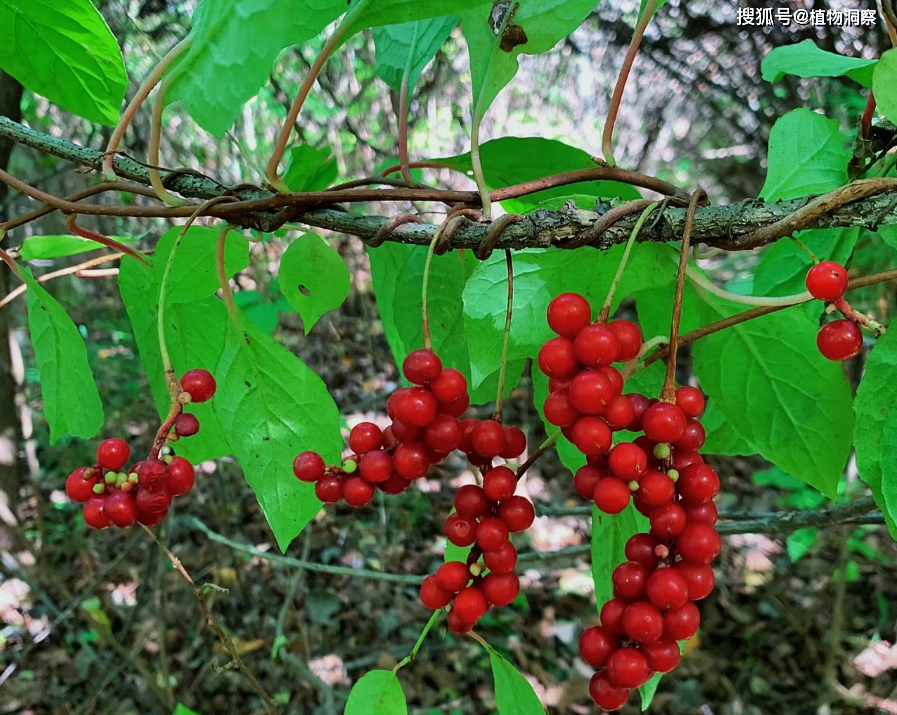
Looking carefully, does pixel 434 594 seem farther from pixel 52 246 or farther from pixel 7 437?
pixel 7 437

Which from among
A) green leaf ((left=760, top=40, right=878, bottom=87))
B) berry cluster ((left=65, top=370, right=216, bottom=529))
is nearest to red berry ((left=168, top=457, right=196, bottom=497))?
berry cluster ((left=65, top=370, right=216, bottom=529))

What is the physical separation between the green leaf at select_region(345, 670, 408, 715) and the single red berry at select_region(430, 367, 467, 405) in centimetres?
28

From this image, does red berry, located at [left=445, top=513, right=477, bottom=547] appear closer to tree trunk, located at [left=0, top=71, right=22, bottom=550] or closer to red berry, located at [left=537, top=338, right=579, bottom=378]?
red berry, located at [left=537, top=338, right=579, bottom=378]

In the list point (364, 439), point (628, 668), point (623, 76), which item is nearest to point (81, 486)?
point (364, 439)

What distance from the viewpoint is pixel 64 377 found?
72 cm

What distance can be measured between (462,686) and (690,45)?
8.79 ft

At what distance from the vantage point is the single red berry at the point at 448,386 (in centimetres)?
48

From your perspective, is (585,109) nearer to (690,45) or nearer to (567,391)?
(690,45)

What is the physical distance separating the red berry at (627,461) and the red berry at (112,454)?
0.43 meters

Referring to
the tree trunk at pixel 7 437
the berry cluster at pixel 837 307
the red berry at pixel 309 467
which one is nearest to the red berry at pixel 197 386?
the red berry at pixel 309 467

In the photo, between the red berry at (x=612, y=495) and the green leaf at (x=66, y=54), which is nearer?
the red berry at (x=612, y=495)

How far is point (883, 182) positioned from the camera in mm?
465

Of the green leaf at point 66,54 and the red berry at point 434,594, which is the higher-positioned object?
the green leaf at point 66,54

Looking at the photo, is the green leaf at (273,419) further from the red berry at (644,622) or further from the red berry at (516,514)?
the red berry at (644,622)
